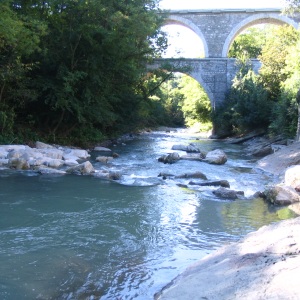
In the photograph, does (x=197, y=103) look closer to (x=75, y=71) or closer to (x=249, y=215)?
(x=75, y=71)

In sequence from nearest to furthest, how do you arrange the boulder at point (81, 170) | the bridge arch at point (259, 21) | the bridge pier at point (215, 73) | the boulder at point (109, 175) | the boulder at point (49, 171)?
the boulder at point (109, 175) → the boulder at point (49, 171) → the boulder at point (81, 170) → the bridge arch at point (259, 21) → the bridge pier at point (215, 73)

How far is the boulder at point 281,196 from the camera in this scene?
696cm

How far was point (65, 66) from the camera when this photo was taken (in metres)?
14.8

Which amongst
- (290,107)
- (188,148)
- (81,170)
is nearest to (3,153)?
(81,170)

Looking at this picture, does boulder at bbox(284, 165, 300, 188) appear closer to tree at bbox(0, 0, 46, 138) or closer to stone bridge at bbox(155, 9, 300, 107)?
tree at bbox(0, 0, 46, 138)

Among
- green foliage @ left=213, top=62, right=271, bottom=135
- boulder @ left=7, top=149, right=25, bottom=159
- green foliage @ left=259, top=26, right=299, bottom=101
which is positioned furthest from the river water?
green foliage @ left=259, top=26, right=299, bottom=101

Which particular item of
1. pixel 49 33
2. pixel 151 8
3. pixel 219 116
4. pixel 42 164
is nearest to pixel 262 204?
pixel 42 164

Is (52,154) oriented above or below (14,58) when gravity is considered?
below

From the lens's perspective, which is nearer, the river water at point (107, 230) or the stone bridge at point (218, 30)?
the river water at point (107, 230)

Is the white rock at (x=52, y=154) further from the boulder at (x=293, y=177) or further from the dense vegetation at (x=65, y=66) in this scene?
the boulder at (x=293, y=177)

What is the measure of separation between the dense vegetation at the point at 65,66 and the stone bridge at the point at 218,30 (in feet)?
33.9

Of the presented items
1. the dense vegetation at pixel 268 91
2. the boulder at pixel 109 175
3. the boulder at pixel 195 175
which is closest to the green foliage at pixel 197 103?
the dense vegetation at pixel 268 91

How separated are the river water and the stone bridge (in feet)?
62.7

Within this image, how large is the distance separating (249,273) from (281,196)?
4.39 metres
